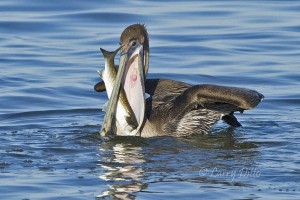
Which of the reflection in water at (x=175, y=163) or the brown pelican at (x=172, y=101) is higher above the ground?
the brown pelican at (x=172, y=101)

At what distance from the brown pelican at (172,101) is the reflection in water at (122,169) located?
1.56ft

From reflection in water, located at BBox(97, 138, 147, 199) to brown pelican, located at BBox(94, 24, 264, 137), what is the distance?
47cm

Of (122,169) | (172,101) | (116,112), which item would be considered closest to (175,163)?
(122,169)

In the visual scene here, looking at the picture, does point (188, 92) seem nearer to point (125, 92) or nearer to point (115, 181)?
point (125, 92)

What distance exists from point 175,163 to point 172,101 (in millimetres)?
1617

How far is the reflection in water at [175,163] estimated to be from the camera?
9055 millimetres

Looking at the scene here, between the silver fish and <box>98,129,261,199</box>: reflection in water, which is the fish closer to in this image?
the silver fish

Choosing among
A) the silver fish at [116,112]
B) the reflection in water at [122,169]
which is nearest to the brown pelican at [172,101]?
the silver fish at [116,112]

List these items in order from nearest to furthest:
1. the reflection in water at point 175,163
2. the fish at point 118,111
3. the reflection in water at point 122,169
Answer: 1. the reflection in water at point 122,169
2. the reflection in water at point 175,163
3. the fish at point 118,111

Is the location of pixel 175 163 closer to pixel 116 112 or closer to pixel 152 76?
pixel 116 112

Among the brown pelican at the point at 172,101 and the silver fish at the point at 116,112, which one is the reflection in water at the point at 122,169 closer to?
the silver fish at the point at 116,112

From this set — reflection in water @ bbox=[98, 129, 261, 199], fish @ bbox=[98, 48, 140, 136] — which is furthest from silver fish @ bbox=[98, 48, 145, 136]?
reflection in water @ bbox=[98, 129, 261, 199]

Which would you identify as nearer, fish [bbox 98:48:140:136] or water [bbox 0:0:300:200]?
water [bbox 0:0:300:200]

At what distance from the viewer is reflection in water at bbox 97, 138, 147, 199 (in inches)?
347
